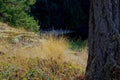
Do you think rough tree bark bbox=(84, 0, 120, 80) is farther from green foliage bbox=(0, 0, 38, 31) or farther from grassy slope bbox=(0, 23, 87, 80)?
green foliage bbox=(0, 0, 38, 31)

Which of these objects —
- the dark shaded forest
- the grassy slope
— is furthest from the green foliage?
the dark shaded forest

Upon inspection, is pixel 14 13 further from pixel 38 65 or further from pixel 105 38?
pixel 105 38

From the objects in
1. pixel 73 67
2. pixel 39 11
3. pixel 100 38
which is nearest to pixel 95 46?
pixel 100 38

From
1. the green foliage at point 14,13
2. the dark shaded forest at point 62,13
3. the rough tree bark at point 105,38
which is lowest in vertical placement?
the dark shaded forest at point 62,13

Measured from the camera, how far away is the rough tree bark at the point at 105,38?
4410 millimetres

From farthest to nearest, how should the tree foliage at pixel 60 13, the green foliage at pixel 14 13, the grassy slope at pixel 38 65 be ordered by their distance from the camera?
the tree foliage at pixel 60 13 → the green foliage at pixel 14 13 → the grassy slope at pixel 38 65

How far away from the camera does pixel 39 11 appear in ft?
87.4

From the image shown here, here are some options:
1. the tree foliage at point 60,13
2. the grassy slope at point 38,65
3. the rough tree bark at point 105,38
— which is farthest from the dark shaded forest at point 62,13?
the rough tree bark at point 105,38

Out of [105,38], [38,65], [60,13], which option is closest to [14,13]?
[38,65]

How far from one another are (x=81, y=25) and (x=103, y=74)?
23.4 metres

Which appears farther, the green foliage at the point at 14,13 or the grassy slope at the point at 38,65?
the green foliage at the point at 14,13

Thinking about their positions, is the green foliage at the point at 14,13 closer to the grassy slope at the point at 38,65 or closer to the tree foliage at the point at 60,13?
the grassy slope at the point at 38,65

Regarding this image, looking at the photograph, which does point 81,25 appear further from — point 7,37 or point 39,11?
point 7,37

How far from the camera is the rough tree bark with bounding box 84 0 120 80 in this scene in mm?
4410
